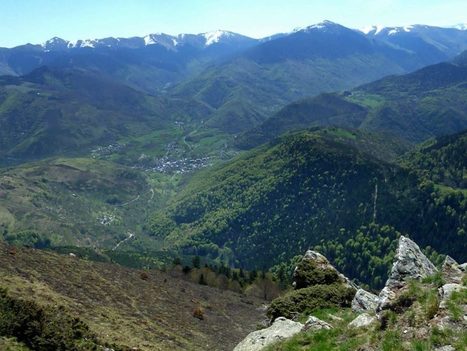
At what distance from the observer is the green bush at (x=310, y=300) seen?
45.6 meters

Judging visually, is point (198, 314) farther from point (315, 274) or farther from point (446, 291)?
point (446, 291)

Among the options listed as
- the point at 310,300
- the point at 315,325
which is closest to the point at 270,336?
the point at 315,325

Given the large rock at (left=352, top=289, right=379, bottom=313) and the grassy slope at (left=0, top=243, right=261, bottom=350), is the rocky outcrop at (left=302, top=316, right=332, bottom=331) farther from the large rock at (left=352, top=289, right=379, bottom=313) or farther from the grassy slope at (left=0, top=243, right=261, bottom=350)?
the grassy slope at (left=0, top=243, right=261, bottom=350)

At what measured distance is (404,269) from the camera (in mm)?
33031

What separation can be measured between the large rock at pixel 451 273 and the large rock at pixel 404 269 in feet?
4.44

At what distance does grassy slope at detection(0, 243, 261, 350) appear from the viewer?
144 ft

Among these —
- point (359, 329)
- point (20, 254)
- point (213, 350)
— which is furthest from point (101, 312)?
point (359, 329)

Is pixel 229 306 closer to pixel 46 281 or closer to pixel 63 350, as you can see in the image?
pixel 46 281

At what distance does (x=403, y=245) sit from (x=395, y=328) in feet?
39.5

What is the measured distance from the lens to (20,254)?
59812mm

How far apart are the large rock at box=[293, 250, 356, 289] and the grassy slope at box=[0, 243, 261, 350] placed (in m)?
10.6

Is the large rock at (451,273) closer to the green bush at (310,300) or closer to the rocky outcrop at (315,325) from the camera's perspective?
the rocky outcrop at (315,325)

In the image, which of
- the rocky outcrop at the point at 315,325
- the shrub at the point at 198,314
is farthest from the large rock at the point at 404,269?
the shrub at the point at 198,314

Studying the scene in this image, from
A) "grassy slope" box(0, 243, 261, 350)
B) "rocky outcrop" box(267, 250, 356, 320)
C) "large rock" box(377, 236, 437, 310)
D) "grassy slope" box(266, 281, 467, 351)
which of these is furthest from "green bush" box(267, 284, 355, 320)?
"grassy slope" box(266, 281, 467, 351)
